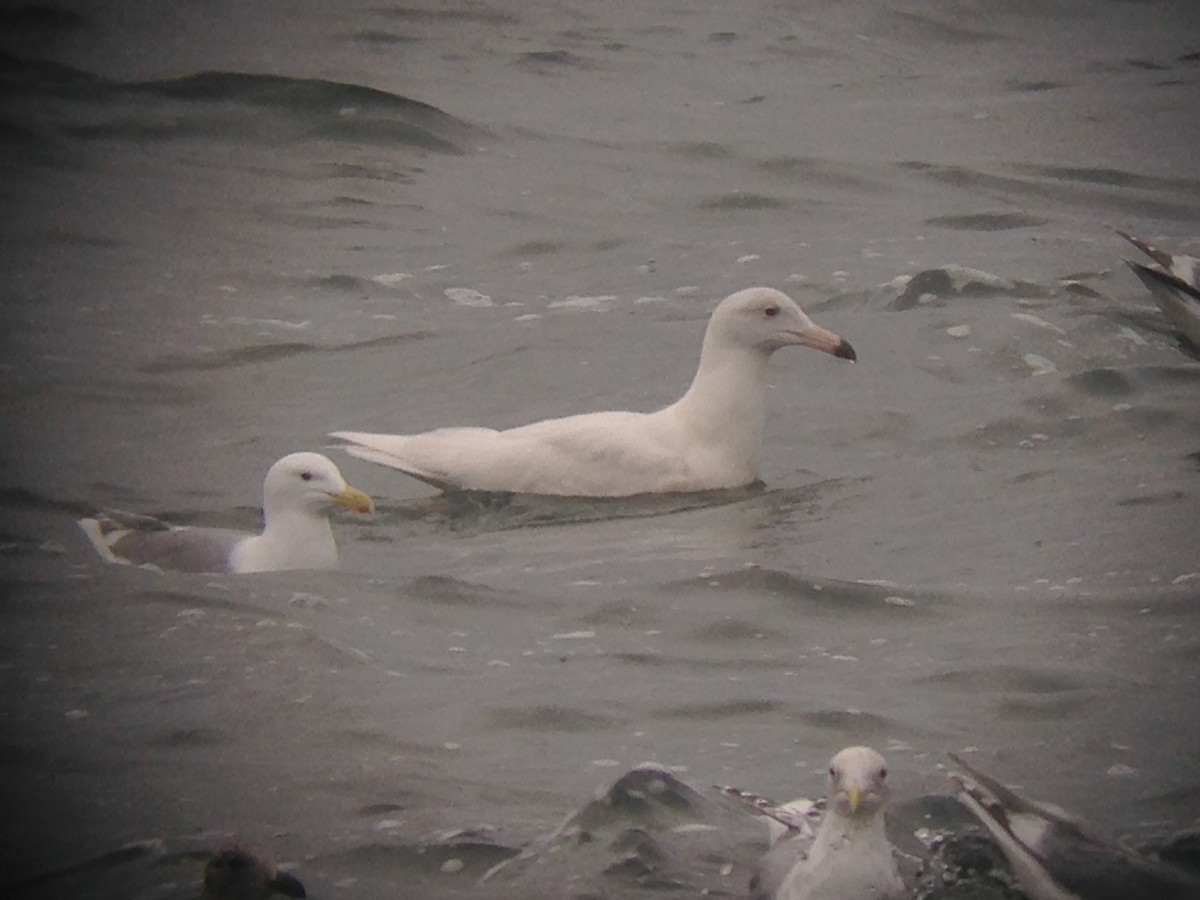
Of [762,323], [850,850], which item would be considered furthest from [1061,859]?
[762,323]

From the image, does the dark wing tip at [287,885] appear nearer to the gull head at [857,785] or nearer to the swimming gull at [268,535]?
the gull head at [857,785]

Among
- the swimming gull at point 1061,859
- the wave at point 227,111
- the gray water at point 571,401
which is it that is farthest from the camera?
the wave at point 227,111

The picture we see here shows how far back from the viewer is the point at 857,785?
6.53 m

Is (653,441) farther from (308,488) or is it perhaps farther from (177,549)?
(177,549)

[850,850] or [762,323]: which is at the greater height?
[762,323]

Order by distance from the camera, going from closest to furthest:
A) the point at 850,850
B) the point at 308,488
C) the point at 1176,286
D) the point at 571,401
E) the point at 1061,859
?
1. the point at 1061,859
2. the point at 850,850
3. the point at 308,488
4. the point at 1176,286
5. the point at 571,401

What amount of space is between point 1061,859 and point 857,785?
0.56 metres

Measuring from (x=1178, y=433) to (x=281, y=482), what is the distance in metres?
4.43

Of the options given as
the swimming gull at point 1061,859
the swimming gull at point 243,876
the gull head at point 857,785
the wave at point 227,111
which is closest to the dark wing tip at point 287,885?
the swimming gull at point 243,876

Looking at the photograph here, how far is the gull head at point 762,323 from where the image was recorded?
456 inches

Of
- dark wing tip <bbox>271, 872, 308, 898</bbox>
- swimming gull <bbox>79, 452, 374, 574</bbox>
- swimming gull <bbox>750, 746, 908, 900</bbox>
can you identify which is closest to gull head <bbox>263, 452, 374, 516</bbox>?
swimming gull <bbox>79, 452, 374, 574</bbox>

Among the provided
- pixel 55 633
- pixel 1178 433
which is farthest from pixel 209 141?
pixel 55 633

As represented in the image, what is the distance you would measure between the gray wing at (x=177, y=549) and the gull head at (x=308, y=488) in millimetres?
262

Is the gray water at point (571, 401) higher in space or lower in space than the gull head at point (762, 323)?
lower
